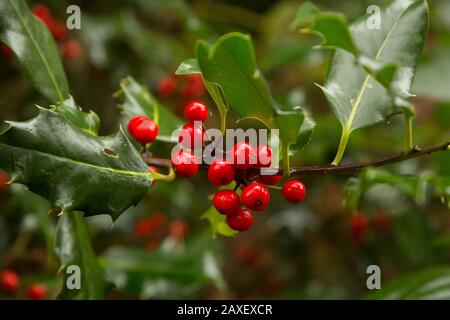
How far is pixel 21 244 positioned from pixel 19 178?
3.25 feet

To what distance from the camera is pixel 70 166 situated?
0.78m

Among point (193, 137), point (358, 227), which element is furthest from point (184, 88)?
point (193, 137)

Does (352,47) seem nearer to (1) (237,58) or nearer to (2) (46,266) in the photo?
(1) (237,58)

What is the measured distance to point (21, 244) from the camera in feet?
5.38

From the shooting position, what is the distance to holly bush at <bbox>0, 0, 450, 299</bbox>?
0.77m


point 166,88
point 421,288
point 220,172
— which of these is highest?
point 166,88

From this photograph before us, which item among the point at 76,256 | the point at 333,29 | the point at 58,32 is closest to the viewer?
the point at 333,29

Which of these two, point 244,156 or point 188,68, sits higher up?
point 188,68

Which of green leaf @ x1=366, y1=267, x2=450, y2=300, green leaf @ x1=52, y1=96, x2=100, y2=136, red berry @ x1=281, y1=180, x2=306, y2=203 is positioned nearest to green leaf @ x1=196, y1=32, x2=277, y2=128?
red berry @ x1=281, y1=180, x2=306, y2=203

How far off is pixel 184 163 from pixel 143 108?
335 millimetres

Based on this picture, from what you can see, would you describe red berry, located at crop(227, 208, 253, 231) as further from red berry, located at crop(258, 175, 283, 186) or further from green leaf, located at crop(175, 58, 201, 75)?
green leaf, located at crop(175, 58, 201, 75)

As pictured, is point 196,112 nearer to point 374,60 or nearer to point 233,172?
point 233,172

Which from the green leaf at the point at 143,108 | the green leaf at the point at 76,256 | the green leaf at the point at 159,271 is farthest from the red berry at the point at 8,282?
the green leaf at the point at 143,108

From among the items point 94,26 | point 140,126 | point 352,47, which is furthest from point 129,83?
point 94,26
